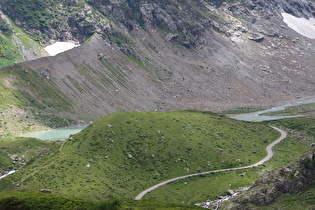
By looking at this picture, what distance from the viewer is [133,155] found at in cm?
9831

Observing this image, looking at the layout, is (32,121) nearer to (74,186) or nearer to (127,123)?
(127,123)

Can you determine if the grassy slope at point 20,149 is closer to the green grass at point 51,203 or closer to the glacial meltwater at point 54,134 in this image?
the glacial meltwater at point 54,134

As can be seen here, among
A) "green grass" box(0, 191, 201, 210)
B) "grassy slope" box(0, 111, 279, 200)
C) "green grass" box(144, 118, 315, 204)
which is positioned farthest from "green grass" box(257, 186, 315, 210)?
"grassy slope" box(0, 111, 279, 200)

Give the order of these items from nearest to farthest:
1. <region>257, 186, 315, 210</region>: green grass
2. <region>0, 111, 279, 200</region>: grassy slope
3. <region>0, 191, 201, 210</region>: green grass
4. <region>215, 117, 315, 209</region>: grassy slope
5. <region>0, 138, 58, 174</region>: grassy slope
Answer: <region>0, 191, 201, 210</region>: green grass < <region>257, 186, 315, 210</region>: green grass < <region>215, 117, 315, 209</region>: grassy slope < <region>0, 111, 279, 200</region>: grassy slope < <region>0, 138, 58, 174</region>: grassy slope

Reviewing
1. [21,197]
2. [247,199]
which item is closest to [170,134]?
[247,199]

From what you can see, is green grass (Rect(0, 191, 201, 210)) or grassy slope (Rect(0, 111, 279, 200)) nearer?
green grass (Rect(0, 191, 201, 210))

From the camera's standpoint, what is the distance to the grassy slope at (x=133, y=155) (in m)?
83.6

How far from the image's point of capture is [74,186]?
8056cm

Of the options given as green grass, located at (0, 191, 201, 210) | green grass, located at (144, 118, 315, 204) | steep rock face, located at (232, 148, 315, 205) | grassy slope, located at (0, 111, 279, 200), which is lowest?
grassy slope, located at (0, 111, 279, 200)

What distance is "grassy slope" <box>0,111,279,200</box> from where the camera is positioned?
274ft

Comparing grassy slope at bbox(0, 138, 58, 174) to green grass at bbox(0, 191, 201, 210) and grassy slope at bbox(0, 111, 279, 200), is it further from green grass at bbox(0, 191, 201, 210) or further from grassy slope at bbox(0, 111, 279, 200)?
green grass at bbox(0, 191, 201, 210)

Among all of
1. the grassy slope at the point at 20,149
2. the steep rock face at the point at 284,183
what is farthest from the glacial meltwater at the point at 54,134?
the steep rock face at the point at 284,183

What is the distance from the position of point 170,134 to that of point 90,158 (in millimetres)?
26253

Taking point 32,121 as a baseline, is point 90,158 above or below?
above
